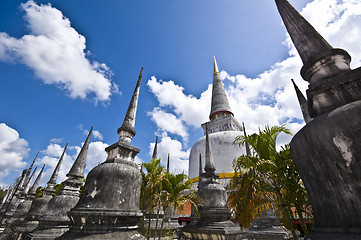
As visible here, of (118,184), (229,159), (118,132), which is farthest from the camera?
(229,159)

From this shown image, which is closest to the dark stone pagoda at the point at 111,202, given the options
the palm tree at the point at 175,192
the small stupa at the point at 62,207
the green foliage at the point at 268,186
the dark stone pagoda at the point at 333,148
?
the green foliage at the point at 268,186

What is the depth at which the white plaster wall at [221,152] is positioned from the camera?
27.2m

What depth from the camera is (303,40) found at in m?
2.91

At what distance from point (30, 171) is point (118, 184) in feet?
53.8

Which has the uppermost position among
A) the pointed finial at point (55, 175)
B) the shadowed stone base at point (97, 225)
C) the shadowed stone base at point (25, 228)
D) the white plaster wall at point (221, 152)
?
the white plaster wall at point (221, 152)

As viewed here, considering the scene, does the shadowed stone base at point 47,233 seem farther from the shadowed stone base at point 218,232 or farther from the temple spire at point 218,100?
the temple spire at point 218,100

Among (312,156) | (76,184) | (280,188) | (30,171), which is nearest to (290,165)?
(280,188)

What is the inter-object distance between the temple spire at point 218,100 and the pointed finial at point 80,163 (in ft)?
105

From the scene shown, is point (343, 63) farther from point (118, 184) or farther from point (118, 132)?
point (118, 132)

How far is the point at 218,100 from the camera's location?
38750mm

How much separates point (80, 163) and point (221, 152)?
79.4 feet

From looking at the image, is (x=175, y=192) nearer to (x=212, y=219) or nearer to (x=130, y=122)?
(x=212, y=219)

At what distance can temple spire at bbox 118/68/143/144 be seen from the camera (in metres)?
4.59

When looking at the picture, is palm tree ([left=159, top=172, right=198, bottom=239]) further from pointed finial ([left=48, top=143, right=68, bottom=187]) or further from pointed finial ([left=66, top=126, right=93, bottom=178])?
pointed finial ([left=48, top=143, right=68, bottom=187])
